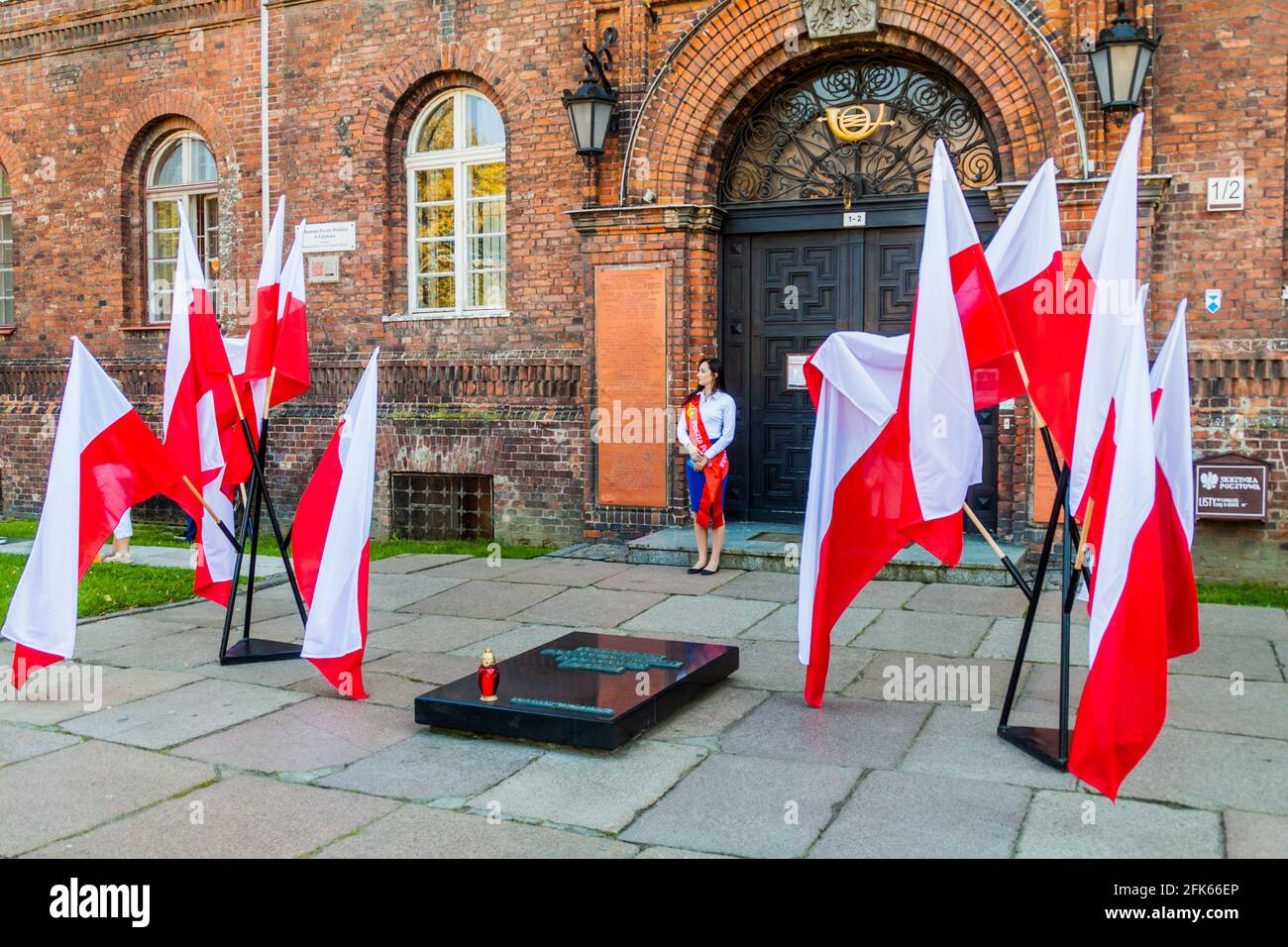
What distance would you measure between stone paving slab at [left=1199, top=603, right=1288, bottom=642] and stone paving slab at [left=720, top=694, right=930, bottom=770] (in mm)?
3022

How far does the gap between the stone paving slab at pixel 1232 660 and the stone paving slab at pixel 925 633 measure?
1.25 meters

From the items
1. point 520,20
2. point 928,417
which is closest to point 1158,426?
point 928,417

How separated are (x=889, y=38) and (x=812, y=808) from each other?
8.16 meters

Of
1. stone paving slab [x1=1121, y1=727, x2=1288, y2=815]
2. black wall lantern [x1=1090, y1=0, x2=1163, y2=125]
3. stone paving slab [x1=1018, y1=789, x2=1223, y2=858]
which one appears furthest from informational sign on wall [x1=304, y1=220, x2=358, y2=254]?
stone paving slab [x1=1018, y1=789, x2=1223, y2=858]

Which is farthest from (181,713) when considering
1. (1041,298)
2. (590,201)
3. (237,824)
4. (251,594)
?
(590,201)

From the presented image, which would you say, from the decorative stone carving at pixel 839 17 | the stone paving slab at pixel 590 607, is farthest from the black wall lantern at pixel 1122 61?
the stone paving slab at pixel 590 607

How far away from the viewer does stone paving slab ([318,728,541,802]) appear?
5156mm

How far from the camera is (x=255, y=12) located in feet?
45.3

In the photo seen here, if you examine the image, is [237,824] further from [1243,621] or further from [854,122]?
[854,122]

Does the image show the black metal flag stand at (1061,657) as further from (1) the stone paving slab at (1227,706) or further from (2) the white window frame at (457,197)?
(2) the white window frame at (457,197)

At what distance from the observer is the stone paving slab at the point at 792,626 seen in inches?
317

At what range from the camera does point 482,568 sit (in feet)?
36.8

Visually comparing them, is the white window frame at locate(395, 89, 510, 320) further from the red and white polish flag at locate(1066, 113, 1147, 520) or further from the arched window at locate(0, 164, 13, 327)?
the red and white polish flag at locate(1066, 113, 1147, 520)
